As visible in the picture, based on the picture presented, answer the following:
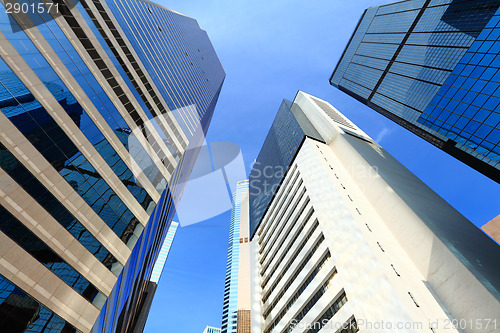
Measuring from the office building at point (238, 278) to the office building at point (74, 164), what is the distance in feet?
173

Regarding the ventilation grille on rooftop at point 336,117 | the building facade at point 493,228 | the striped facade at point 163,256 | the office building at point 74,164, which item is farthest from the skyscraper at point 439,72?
the striped facade at point 163,256

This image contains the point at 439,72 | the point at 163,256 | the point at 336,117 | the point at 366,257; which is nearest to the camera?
the point at 366,257

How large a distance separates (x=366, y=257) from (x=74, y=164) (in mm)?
27175

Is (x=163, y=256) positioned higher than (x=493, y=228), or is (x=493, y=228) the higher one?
(x=163, y=256)

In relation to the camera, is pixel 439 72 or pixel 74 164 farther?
pixel 439 72

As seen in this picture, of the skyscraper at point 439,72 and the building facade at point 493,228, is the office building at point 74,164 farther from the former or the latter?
the building facade at point 493,228

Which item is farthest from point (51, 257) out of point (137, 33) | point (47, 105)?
point (137, 33)

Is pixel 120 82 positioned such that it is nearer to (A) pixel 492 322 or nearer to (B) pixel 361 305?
(B) pixel 361 305

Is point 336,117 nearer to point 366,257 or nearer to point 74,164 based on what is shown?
point 366,257

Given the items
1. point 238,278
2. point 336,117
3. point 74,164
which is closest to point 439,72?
point 336,117

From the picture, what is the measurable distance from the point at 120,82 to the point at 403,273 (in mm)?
34359

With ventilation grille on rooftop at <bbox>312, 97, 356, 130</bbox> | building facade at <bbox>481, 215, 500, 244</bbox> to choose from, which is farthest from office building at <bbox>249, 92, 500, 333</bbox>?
building facade at <bbox>481, 215, 500, 244</bbox>

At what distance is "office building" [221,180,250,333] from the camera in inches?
2602

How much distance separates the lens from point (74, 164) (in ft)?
53.1
